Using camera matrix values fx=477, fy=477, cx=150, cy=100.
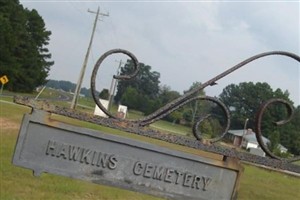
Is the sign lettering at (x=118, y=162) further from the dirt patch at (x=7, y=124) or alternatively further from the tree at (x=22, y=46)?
the tree at (x=22, y=46)

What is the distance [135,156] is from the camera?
343 centimetres

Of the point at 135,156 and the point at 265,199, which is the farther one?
the point at 265,199

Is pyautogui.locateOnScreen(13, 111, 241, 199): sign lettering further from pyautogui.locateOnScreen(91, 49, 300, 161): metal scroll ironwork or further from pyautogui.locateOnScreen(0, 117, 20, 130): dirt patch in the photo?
pyautogui.locateOnScreen(0, 117, 20, 130): dirt patch

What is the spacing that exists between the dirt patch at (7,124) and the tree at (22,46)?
33841 mm

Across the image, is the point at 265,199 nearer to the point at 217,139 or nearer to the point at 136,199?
the point at 136,199

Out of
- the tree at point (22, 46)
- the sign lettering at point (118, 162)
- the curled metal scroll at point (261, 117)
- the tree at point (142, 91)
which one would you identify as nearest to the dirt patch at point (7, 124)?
the sign lettering at point (118, 162)

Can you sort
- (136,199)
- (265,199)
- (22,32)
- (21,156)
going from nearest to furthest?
1. (21,156)
2. (136,199)
3. (265,199)
4. (22,32)

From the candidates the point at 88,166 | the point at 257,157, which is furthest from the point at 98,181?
the point at 257,157

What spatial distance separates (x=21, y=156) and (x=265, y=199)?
13569mm

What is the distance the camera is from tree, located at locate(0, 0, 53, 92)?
55.7 m

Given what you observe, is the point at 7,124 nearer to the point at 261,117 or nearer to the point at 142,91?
the point at 261,117

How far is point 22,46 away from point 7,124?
144 feet

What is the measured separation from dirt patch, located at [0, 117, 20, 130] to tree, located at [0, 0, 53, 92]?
111 ft

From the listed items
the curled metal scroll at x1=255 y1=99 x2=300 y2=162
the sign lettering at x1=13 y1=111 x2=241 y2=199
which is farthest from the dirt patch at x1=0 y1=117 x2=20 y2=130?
the curled metal scroll at x1=255 y1=99 x2=300 y2=162
